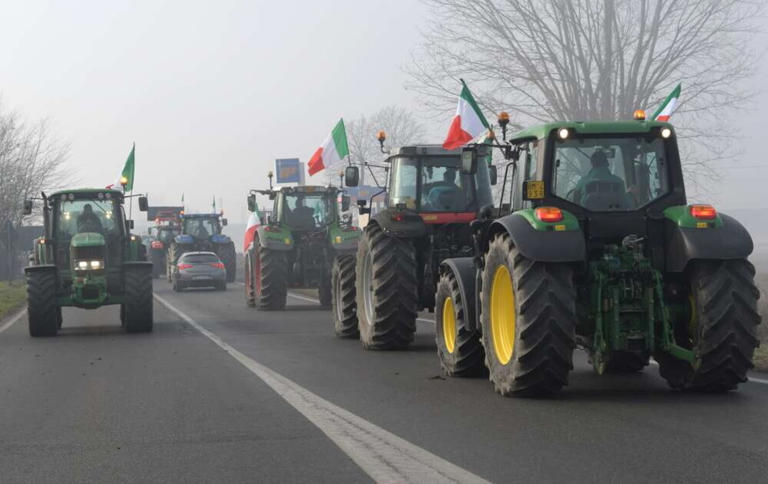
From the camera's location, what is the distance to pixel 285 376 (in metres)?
12.5

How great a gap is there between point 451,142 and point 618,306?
12.7 metres

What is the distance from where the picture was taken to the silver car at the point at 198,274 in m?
41.2

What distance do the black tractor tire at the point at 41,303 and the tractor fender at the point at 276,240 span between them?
726 cm

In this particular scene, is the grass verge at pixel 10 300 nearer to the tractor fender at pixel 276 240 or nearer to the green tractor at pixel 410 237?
the tractor fender at pixel 276 240

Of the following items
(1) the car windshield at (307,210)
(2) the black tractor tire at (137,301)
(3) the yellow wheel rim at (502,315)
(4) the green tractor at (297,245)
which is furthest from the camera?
(1) the car windshield at (307,210)

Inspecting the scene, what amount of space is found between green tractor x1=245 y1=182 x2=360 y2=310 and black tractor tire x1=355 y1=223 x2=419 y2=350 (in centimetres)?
1144

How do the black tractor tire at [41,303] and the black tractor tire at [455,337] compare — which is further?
the black tractor tire at [41,303]

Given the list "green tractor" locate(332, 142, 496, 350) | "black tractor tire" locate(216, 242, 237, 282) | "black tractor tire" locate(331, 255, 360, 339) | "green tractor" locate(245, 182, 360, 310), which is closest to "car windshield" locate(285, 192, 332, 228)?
"green tractor" locate(245, 182, 360, 310)

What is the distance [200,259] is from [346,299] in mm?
25325

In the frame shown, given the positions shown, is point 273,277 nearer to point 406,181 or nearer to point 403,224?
point 406,181

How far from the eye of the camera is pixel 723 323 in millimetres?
9883

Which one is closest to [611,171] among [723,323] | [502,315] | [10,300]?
[502,315]

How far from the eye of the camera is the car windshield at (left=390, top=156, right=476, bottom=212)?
52.1ft

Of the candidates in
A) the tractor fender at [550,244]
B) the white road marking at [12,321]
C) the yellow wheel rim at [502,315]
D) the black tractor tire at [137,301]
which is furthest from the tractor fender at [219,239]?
the tractor fender at [550,244]
